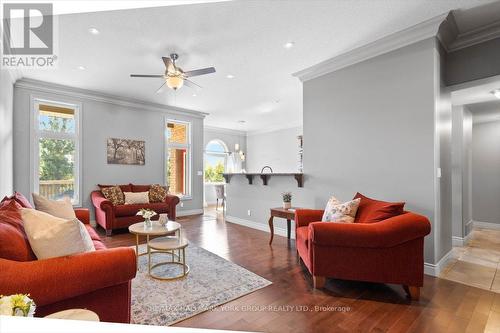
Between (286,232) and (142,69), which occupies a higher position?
(142,69)

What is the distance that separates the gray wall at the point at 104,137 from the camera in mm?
4484

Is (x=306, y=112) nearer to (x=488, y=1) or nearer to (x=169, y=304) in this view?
(x=488, y=1)

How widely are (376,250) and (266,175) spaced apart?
276 centimetres

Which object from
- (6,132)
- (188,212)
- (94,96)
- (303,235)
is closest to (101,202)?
(6,132)

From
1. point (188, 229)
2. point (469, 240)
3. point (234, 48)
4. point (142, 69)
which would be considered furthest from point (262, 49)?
point (469, 240)

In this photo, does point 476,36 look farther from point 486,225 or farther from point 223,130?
point 223,130

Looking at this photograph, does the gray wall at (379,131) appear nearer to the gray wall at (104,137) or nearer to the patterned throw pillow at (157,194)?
the patterned throw pillow at (157,194)

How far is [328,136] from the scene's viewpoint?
394 cm

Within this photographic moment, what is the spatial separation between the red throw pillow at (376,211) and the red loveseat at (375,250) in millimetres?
33

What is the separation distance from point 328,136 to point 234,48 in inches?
77.0

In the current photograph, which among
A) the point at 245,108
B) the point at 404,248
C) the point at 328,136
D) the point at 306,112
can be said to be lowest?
the point at 404,248

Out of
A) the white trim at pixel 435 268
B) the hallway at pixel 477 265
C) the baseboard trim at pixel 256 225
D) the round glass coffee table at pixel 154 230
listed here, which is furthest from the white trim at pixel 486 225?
the round glass coffee table at pixel 154 230

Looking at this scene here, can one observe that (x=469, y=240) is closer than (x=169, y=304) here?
No

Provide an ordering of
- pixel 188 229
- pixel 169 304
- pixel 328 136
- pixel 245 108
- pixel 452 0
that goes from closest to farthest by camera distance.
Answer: pixel 169 304
pixel 452 0
pixel 328 136
pixel 188 229
pixel 245 108
